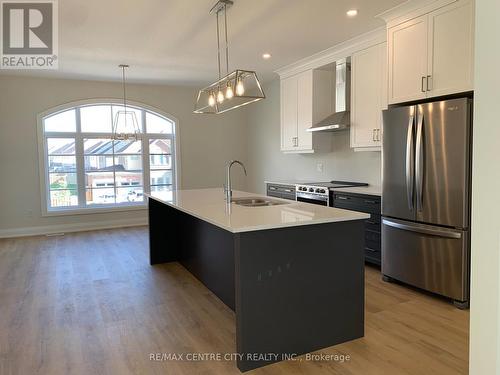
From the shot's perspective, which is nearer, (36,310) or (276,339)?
(276,339)

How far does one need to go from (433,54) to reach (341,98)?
168 cm

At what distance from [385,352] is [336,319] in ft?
1.19

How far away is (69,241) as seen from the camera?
594cm

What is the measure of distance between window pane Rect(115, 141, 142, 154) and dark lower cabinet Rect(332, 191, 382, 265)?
14.6ft

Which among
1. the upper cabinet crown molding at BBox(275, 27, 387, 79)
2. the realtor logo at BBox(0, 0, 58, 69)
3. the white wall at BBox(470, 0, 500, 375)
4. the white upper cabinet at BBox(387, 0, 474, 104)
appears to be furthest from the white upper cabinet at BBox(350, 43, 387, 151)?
the realtor logo at BBox(0, 0, 58, 69)

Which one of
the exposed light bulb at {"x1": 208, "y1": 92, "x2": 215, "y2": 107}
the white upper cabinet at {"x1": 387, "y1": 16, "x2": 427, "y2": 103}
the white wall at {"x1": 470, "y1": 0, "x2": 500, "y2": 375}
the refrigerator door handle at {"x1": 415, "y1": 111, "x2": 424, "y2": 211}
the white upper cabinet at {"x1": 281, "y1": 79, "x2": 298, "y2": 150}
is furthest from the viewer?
the white upper cabinet at {"x1": 281, "y1": 79, "x2": 298, "y2": 150}

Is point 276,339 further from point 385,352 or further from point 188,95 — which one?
point 188,95

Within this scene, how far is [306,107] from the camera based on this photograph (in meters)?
5.50

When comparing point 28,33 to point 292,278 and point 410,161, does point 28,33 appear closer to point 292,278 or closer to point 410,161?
point 292,278

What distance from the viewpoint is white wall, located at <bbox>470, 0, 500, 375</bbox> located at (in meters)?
1.40

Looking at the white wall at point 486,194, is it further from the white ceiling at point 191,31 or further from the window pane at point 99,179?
the window pane at point 99,179

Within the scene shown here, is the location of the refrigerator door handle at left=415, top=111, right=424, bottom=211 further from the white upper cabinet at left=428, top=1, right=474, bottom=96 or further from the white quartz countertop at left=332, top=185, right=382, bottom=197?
the white quartz countertop at left=332, top=185, right=382, bottom=197

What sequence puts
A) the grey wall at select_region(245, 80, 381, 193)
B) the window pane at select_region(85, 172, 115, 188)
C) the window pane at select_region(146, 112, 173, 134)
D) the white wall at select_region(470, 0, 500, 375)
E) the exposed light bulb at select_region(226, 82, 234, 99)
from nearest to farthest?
the white wall at select_region(470, 0, 500, 375), the exposed light bulb at select_region(226, 82, 234, 99), the grey wall at select_region(245, 80, 381, 193), the window pane at select_region(85, 172, 115, 188), the window pane at select_region(146, 112, 173, 134)

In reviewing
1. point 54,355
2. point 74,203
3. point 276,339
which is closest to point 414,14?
point 276,339
